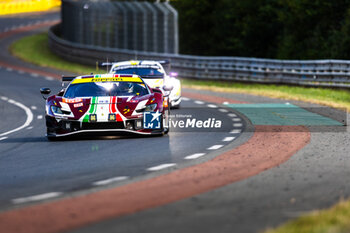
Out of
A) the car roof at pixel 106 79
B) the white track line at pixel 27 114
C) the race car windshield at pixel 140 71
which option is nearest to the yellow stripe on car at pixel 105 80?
the car roof at pixel 106 79

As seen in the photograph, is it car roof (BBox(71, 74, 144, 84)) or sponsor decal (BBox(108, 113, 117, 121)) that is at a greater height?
car roof (BBox(71, 74, 144, 84))

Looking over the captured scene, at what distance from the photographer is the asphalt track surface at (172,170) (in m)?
8.45

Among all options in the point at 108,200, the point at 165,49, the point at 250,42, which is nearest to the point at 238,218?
the point at 108,200

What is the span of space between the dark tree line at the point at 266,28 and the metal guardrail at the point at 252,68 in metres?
12.4

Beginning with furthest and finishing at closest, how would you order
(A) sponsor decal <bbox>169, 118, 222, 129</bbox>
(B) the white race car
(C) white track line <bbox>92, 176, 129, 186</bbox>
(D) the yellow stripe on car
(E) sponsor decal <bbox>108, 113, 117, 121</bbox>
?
1. (B) the white race car
2. (A) sponsor decal <bbox>169, 118, 222, 129</bbox>
3. (D) the yellow stripe on car
4. (E) sponsor decal <bbox>108, 113, 117, 121</bbox>
5. (C) white track line <bbox>92, 176, 129, 186</bbox>

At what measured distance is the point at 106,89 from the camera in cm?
1817

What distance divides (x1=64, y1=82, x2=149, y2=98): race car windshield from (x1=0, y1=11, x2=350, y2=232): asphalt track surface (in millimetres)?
965

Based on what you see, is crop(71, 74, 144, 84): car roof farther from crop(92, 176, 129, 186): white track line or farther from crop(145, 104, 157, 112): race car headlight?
crop(92, 176, 129, 186): white track line

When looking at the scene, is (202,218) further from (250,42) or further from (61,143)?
(250,42)

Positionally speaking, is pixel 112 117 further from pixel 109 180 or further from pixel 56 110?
pixel 109 180

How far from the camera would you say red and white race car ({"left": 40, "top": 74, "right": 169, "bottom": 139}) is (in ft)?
55.8

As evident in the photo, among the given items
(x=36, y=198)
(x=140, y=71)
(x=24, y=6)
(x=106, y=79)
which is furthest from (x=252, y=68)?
(x=24, y=6)

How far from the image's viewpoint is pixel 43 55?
59.6 meters

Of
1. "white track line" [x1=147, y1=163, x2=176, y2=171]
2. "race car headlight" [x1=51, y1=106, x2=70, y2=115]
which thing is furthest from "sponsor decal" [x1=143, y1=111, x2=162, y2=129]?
"white track line" [x1=147, y1=163, x2=176, y2=171]
